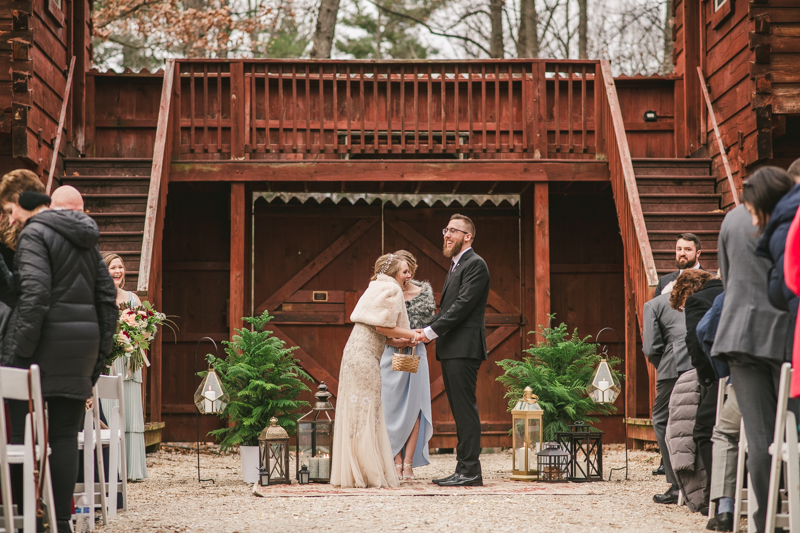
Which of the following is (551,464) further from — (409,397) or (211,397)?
(211,397)

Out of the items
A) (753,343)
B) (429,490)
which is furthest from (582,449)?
(753,343)

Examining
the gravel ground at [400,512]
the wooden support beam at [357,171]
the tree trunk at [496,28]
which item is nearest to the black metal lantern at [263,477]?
the gravel ground at [400,512]

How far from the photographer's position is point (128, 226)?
959 centimetres

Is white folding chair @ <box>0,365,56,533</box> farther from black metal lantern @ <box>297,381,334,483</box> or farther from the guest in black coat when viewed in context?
black metal lantern @ <box>297,381,334,483</box>

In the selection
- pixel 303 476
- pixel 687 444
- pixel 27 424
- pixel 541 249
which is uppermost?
pixel 541 249

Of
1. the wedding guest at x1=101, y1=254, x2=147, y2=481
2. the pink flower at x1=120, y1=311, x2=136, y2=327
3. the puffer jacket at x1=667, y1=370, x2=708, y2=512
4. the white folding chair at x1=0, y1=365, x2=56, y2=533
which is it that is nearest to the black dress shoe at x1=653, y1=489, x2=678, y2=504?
the puffer jacket at x1=667, y1=370, x2=708, y2=512

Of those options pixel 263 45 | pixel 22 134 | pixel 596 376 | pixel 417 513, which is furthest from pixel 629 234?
pixel 263 45

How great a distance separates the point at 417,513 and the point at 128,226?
5387 mm

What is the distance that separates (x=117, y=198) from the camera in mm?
9930

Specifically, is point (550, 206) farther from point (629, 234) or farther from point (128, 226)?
point (128, 226)

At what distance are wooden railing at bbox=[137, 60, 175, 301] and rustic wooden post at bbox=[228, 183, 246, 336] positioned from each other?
2.57 ft

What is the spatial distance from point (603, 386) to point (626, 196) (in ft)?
8.42

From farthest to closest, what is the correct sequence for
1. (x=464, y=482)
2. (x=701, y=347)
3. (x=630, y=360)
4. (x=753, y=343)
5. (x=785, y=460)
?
1. (x=630, y=360)
2. (x=464, y=482)
3. (x=701, y=347)
4. (x=753, y=343)
5. (x=785, y=460)

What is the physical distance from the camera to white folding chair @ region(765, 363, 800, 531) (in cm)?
359
